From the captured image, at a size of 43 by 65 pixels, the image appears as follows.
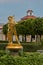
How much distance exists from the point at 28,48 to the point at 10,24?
14.1 metres

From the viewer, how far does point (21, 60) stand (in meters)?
11.1

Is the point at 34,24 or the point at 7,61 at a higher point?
the point at 34,24

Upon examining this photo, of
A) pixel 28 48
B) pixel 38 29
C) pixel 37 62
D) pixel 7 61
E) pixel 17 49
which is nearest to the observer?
pixel 7 61

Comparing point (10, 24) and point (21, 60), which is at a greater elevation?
point (10, 24)

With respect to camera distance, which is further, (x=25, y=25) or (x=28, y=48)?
(x=25, y=25)

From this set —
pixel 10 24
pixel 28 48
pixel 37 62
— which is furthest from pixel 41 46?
pixel 37 62

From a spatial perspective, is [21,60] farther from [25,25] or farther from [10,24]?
[25,25]

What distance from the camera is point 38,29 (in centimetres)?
4225

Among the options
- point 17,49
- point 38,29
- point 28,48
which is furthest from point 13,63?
point 38,29

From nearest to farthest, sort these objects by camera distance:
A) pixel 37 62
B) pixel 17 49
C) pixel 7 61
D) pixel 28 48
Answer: pixel 7 61
pixel 37 62
pixel 17 49
pixel 28 48

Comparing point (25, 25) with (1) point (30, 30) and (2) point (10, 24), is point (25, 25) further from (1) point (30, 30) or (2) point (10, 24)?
(2) point (10, 24)

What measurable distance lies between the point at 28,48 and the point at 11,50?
14.4 m

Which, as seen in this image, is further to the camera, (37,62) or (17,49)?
(17,49)

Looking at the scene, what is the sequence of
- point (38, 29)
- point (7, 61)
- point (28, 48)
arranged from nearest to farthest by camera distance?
point (7, 61) < point (28, 48) < point (38, 29)
